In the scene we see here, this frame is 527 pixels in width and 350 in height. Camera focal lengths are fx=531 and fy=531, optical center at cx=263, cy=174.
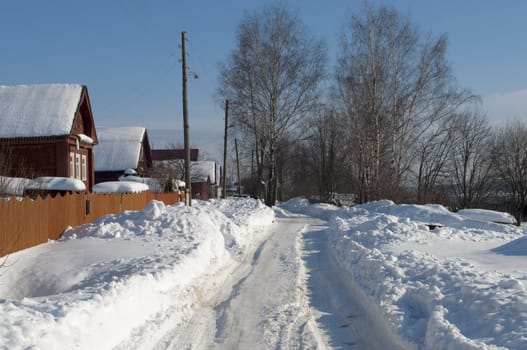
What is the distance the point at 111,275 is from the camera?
9477 mm

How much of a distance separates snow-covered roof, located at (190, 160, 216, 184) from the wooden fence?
45224 millimetres

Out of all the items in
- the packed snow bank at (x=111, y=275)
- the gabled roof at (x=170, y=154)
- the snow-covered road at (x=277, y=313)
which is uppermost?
the gabled roof at (x=170, y=154)

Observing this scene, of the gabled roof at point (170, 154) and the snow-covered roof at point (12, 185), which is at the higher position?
the gabled roof at point (170, 154)

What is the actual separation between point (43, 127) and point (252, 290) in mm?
22985

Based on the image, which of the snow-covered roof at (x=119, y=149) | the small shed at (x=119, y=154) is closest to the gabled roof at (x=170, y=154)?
the small shed at (x=119, y=154)

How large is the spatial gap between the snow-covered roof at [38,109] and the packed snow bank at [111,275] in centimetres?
1440

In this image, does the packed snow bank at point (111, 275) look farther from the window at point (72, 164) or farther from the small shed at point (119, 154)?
the small shed at point (119, 154)

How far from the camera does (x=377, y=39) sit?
34.4 meters

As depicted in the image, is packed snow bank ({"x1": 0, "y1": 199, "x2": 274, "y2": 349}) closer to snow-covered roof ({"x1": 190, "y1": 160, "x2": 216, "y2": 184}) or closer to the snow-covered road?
the snow-covered road

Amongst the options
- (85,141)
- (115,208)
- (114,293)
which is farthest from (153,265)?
(85,141)

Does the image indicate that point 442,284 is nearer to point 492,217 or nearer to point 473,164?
point 492,217

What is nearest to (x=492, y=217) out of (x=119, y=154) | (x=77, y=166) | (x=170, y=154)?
(x=77, y=166)

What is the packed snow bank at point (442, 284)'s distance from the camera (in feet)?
18.9

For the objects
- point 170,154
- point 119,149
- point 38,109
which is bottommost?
point 119,149
